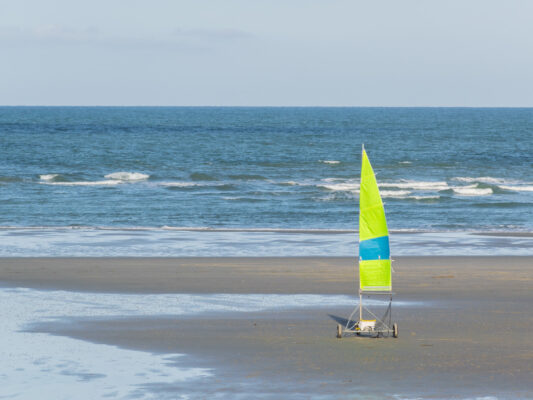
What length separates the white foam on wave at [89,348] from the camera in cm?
1176

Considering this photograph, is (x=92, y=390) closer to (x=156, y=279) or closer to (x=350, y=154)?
(x=156, y=279)

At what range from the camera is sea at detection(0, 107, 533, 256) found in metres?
26.8

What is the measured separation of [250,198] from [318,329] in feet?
88.7

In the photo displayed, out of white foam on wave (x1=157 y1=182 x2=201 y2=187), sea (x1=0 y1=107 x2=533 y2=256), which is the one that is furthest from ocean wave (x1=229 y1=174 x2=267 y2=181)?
white foam on wave (x1=157 y1=182 x2=201 y2=187)

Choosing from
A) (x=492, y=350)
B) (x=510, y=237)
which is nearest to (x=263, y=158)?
(x=510, y=237)

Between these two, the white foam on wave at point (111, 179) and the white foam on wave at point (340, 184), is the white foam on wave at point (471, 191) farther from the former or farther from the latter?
the white foam on wave at point (111, 179)

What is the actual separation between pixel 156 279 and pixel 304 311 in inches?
188

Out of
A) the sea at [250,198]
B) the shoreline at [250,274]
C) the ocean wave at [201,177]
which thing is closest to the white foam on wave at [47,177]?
the sea at [250,198]

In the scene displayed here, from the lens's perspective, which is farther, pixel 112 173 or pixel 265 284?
pixel 112 173

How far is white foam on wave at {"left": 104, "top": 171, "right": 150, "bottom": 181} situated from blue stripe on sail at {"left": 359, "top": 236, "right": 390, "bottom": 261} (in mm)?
39300

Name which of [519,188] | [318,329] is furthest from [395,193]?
[318,329]

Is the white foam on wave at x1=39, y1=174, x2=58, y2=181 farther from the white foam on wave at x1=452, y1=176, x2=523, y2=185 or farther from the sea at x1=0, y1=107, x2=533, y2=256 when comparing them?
the white foam on wave at x1=452, y1=176, x2=523, y2=185

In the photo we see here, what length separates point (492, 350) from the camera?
13.6m

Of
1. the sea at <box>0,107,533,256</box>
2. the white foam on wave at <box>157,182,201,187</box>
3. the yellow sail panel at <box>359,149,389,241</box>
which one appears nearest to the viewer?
the yellow sail panel at <box>359,149,389,241</box>
